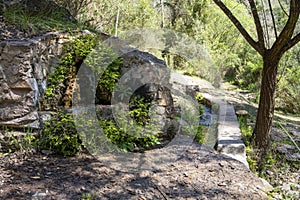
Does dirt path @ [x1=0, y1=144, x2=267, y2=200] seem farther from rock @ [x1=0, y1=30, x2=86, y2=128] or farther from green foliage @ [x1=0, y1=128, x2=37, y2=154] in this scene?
rock @ [x1=0, y1=30, x2=86, y2=128]

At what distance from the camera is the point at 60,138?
2.60 meters

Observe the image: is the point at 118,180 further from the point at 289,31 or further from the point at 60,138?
the point at 289,31

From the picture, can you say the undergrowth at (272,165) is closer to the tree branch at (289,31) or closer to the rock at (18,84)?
the tree branch at (289,31)

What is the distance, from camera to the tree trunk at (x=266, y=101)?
2910 mm

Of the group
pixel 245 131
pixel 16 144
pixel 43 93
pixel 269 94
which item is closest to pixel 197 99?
pixel 245 131

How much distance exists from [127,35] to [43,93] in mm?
3084

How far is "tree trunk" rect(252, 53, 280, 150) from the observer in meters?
2.91

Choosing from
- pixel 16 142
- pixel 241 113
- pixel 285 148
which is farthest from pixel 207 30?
pixel 16 142

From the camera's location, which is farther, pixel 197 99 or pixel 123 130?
pixel 197 99

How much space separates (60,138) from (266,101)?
203 centimetres

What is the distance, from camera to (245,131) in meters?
3.64

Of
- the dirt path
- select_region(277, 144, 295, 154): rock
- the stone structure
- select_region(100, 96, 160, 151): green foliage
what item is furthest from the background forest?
the dirt path

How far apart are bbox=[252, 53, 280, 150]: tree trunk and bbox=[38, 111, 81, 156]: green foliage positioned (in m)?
1.84

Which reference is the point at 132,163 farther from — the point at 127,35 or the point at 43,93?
the point at 127,35
